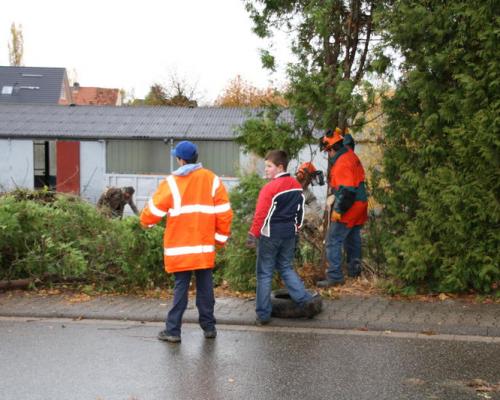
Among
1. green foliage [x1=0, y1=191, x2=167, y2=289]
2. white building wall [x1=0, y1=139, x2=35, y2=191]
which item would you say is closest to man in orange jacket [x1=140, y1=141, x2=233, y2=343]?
green foliage [x1=0, y1=191, x2=167, y2=289]

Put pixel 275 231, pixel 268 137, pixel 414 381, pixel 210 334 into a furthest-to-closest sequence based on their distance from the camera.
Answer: pixel 268 137 < pixel 275 231 < pixel 210 334 < pixel 414 381

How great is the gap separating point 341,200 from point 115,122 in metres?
27.4

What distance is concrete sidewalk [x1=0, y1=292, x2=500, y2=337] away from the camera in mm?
6914

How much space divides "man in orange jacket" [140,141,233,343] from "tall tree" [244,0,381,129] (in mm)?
2655

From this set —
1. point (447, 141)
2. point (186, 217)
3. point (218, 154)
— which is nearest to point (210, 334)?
point (186, 217)

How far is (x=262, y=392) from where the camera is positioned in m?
5.16

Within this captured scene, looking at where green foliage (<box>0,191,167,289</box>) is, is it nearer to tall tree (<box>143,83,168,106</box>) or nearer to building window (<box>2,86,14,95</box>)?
tall tree (<box>143,83,168,106</box>)

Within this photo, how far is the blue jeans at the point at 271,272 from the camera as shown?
7.04 m

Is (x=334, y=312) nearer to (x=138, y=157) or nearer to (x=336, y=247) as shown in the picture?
(x=336, y=247)

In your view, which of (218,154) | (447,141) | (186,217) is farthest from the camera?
(218,154)

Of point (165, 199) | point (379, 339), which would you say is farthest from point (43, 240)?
point (379, 339)

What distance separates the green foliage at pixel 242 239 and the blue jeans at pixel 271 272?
3.94ft

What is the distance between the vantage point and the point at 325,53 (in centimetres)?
930

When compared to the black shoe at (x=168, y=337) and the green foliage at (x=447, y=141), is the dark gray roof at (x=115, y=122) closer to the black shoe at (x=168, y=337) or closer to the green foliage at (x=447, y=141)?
the green foliage at (x=447, y=141)
